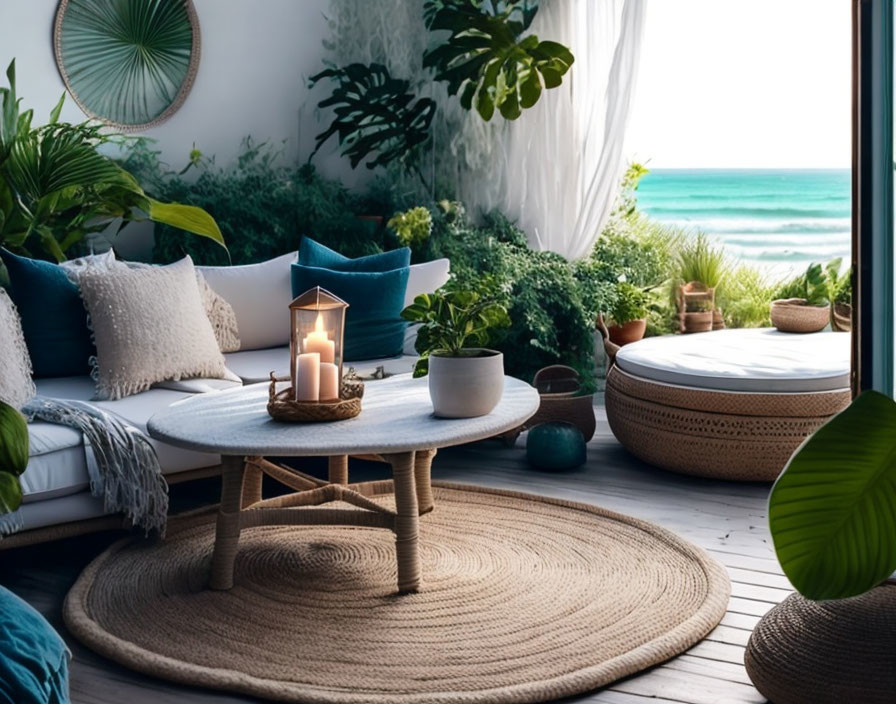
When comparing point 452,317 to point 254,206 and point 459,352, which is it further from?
point 254,206

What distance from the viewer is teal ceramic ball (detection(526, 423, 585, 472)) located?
3695 mm

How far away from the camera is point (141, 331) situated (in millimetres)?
3211

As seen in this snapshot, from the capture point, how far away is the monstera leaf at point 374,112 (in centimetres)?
485

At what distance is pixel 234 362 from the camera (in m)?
3.70

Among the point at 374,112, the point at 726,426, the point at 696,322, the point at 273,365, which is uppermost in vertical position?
Result: the point at 374,112

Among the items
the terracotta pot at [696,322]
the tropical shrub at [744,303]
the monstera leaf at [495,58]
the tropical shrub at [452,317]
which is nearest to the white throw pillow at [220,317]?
the tropical shrub at [452,317]

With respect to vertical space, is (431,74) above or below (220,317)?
above

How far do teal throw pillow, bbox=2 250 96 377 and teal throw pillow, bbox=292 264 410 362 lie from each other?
33.2 inches

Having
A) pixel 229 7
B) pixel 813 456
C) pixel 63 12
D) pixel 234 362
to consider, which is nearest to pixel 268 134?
pixel 229 7

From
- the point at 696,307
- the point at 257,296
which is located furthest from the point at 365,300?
the point at 696,307

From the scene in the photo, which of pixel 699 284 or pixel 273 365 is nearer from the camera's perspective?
pixel 273 365

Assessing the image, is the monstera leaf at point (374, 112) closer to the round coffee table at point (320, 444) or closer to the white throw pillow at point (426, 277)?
the white throw pillow at point (426, 277)

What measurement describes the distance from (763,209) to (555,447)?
41.6ft

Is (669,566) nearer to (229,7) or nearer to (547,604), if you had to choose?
(547,604)
